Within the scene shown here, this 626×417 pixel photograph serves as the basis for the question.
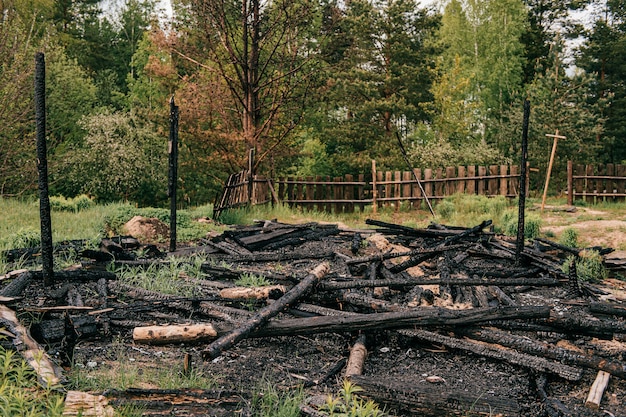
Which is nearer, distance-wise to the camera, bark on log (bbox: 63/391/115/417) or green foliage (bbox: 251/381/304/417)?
bark on log (bbox: 63/391/115/417)

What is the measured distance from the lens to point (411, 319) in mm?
5215

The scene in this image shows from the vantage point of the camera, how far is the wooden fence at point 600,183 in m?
22.6

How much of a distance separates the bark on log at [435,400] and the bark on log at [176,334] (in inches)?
54.2

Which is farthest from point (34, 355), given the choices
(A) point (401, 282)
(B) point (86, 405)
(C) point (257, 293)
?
(A) point (401, 282)

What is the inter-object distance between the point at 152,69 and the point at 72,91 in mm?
4914

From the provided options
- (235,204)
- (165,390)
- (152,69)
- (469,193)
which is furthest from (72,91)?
(165,390)

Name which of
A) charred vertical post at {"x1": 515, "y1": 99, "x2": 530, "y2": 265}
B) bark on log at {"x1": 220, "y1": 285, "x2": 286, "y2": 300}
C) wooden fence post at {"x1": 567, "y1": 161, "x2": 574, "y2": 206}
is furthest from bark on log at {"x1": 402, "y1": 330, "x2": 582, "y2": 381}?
wooden fence post at {"x1": 567, "y1": 161, "x2": 574, "y2": 206}

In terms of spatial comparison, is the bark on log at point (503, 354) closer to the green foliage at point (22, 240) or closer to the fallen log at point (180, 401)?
the fallen log at point (180, 401)

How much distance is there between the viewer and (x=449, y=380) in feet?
15.4

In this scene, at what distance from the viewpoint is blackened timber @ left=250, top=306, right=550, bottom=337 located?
5137mm

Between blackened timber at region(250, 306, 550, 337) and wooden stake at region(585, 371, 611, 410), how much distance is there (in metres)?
0.77

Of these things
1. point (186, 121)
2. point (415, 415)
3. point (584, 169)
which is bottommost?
point (415, 415)

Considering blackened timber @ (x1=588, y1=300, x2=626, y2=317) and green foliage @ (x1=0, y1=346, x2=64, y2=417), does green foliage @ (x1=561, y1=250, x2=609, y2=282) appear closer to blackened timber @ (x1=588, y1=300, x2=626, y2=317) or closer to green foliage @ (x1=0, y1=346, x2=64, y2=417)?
blackened timber @ (x1=588, y1=300, x2=626, y2=317)

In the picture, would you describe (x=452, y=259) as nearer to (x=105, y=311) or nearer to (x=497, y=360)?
(x=497, y=360)
